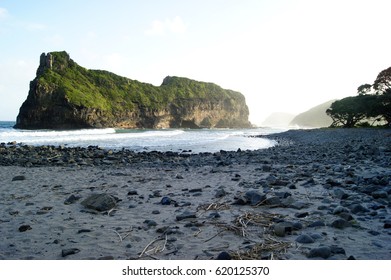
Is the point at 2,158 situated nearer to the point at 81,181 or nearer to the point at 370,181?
the point at 81,181

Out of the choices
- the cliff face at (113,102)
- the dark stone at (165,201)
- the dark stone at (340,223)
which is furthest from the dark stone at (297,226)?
the cliff face at (113,102)

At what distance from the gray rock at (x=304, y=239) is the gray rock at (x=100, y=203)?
331 cm

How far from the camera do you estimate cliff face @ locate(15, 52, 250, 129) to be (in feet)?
227

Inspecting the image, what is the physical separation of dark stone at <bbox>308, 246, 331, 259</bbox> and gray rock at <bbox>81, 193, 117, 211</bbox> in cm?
352

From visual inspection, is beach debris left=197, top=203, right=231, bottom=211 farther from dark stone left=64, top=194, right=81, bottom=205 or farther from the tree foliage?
the tree foliage

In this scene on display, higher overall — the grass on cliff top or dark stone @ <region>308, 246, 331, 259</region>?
the grass on cliff top

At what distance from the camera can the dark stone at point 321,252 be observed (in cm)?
293

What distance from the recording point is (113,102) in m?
Result: 86.8

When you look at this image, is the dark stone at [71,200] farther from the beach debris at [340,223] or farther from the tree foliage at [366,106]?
the tree foliage at [366,106]

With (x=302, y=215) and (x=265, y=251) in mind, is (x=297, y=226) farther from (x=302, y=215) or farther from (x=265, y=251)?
(x=265, y=251)

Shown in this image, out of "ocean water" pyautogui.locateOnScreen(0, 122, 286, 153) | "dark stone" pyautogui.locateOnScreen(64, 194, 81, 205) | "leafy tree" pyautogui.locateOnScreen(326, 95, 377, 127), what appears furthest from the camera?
"leafy tree" pyautogui.locateOnScreen(326, 95, 377, 127)

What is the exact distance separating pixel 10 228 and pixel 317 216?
15.1 ft

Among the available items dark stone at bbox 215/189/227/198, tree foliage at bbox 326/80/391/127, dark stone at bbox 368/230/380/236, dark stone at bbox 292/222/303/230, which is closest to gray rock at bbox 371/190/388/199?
dark stone at bbox 368/230/380/236

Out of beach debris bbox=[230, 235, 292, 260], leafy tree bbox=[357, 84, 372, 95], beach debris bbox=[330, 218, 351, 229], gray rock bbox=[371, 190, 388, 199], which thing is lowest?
beach debris bbox=[230, 235, 292, 260]
